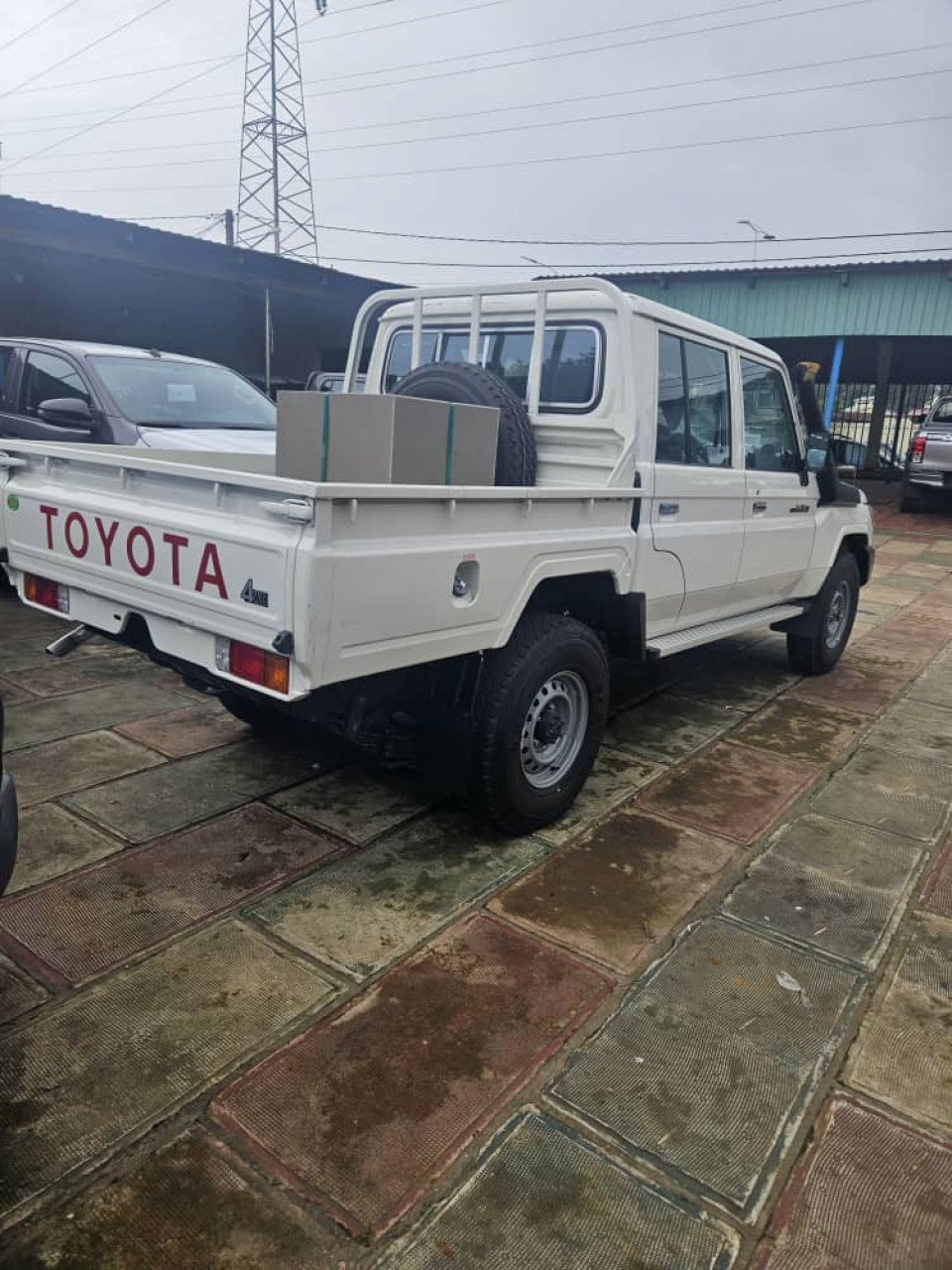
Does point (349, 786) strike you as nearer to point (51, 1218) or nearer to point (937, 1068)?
point (51, 1218)

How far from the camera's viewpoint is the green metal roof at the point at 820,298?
53.3 feet

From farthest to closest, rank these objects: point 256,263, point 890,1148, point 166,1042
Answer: point 256,263, point 166,1042, point 890,1148

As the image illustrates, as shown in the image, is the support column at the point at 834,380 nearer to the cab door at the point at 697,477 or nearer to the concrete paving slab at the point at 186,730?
the cab door at the point at 697,477

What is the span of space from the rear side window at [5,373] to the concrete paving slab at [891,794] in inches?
264

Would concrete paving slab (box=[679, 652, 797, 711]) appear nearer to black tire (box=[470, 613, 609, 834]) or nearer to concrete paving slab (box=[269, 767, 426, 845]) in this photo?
black tire (box=[470, 613, 609, 834])

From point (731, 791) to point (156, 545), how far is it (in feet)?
9.19

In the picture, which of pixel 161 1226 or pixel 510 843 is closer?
pixel 161 1226

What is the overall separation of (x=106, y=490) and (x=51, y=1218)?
7.37 ft

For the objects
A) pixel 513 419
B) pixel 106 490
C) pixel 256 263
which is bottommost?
pixel 106 490

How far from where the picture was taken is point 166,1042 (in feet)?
7.67

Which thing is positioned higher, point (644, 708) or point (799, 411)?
point (799, 411)

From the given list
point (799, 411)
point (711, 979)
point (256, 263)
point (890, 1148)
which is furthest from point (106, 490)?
point (256, 263)

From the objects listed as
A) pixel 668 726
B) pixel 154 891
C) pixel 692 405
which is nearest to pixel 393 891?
pixel 154 891

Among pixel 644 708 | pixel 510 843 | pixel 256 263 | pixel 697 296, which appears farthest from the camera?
pixel 697 296
